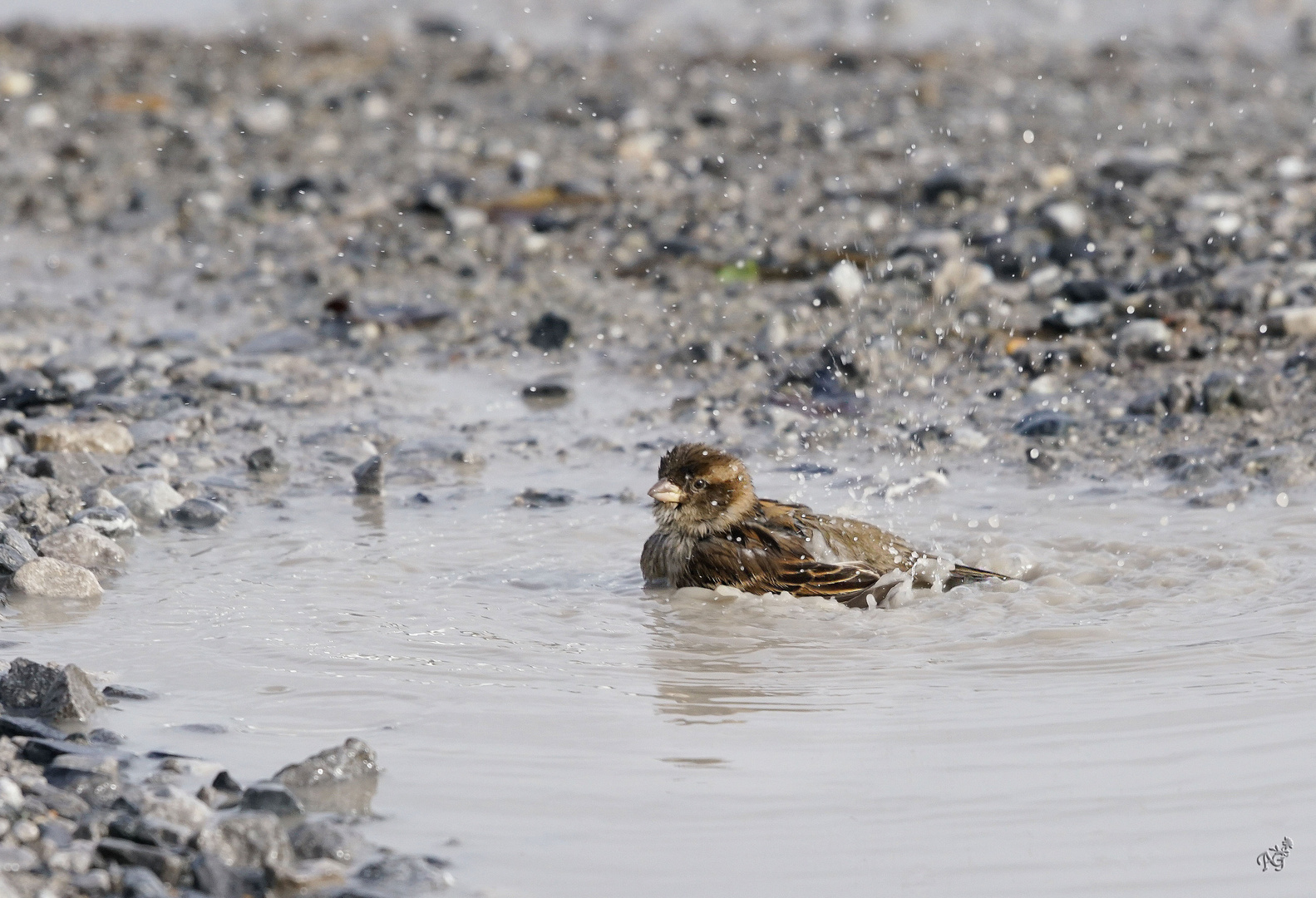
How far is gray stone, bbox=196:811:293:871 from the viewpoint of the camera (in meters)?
3.37

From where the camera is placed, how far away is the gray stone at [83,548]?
578cm

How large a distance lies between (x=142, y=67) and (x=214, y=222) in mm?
5369

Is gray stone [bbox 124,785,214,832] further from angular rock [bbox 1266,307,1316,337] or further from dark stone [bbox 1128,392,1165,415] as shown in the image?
angular rock [bbox 1266,307,1316,337]

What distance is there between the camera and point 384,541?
6.36 meters

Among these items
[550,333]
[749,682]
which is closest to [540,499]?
[749,682]

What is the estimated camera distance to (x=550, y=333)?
9430 mm

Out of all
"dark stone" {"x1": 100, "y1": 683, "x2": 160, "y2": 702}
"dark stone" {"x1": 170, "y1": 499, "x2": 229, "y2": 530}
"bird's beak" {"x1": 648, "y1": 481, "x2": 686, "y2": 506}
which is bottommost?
"dark stone" {"x1": 100, "y1": 683, "x2": 160, "y2": 702}

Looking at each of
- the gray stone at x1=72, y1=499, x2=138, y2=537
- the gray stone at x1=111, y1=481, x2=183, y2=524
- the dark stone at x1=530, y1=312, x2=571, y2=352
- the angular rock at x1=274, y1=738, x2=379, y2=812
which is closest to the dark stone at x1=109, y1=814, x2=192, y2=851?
the angular rock at x1=274, y1=738, x2=379, y2=812

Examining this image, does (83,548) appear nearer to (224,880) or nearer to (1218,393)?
(224,880)

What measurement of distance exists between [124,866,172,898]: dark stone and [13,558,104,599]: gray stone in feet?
7.63

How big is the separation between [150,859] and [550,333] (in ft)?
20.7

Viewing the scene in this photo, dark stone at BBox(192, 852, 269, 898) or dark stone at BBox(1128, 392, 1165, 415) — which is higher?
dark stone at BBox(1128, 392, 1165, 415)

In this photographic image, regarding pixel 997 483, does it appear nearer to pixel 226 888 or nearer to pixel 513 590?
pixel 513 590

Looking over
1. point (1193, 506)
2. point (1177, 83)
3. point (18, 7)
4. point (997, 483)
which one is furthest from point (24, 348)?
point (18, 7)
